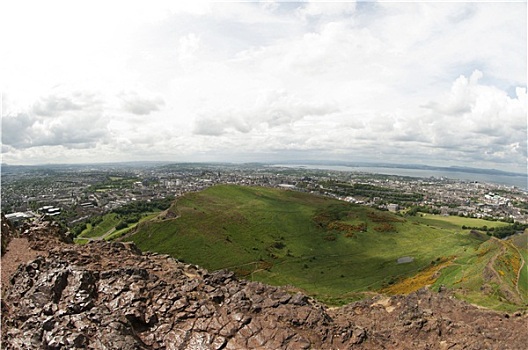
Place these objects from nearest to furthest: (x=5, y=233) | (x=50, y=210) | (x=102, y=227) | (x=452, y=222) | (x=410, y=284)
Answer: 1. (x=5, y=233)
2. (x=410, y=284)
3. (x=102, y=227)
4. (x=452, y=222)
5. (x=50, y=210)

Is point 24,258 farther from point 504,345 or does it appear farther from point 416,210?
point 416,210

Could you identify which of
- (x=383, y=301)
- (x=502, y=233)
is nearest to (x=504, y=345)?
(x=383, y=301)

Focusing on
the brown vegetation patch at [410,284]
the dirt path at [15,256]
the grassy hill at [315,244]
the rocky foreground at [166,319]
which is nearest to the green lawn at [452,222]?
the grassy hill at [315,244]

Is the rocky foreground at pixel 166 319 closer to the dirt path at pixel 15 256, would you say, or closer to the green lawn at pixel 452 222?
the dirt path at pixel 15 256

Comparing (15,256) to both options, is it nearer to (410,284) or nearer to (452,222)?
(410,284)

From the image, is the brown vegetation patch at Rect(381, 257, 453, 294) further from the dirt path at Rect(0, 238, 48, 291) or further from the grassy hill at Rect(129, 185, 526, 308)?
the dirt path at Rect(0, 238, 48, 291)

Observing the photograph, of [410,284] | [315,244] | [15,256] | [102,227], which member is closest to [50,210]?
[102,227]
